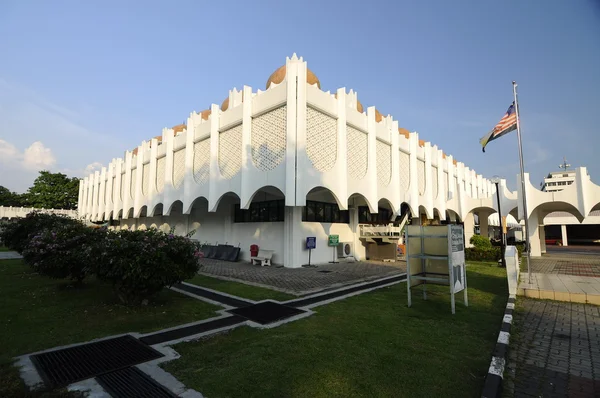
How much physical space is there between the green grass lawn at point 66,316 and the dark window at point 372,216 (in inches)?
578

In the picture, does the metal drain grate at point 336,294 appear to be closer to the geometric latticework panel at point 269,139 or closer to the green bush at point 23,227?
the geometric latticework panel at point 269,139

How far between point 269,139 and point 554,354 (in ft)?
45.3

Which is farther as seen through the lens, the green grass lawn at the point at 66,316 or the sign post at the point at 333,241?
the sign post at the point at 333,241

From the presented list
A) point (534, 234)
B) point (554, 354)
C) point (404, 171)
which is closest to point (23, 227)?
point (554, 354)

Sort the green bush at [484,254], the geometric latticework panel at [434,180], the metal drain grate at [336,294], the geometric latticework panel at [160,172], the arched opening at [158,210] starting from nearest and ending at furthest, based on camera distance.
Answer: the metal drain grate at [336,294] < the green bush at [484,254] < the geometric latticework panel at [160,172] < the geometric latticework panel at [434,180] < the arched opening at [158,210]

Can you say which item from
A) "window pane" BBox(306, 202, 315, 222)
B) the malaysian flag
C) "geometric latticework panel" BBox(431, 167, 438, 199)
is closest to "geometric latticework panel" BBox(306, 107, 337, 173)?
"window pane" BBox(306, 202, 315, 222)

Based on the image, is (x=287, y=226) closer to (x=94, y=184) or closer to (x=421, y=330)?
(x=421, y=330)

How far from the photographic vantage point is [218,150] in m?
19.3

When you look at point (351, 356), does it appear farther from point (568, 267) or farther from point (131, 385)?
point (568, 267)

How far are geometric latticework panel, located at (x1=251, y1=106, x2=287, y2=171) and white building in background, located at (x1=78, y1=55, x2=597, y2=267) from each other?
0.06m

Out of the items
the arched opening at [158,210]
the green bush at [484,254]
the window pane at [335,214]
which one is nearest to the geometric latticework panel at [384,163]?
the window pane at [335,214]

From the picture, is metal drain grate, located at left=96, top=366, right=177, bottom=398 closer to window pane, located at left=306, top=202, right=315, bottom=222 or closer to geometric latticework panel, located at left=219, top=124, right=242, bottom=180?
window pane, located at left=306, top=202, right=315, bottom=222

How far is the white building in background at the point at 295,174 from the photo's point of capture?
15359mm

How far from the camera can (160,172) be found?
26453 mm
